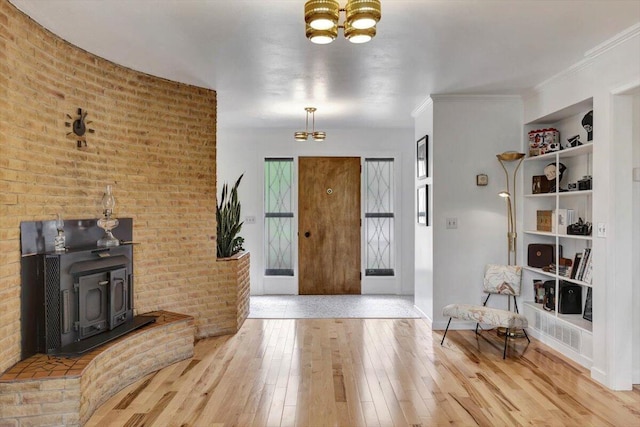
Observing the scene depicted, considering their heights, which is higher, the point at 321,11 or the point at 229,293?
the point at 321,11

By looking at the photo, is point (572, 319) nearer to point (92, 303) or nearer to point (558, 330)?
point (558, 330)

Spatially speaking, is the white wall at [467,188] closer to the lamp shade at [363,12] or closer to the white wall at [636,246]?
the white wall at [636,246]

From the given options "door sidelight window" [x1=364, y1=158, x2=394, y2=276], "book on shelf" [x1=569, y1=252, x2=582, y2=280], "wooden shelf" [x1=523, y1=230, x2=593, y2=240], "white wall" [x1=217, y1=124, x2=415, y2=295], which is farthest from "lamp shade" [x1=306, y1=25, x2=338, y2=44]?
"door sidelight window" [x1=364, y1=158, x2=394, y2=276]

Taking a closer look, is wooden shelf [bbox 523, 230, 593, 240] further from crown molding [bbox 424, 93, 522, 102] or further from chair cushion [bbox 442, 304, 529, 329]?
crown molding [bbox 424, 93, 522, 102]

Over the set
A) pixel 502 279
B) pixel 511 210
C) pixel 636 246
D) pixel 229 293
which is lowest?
pixel 229 293

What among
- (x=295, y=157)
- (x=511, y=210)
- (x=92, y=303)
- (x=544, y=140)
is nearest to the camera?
(x=92, y=303)

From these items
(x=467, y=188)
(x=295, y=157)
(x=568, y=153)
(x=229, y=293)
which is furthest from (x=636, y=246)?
(x=295, y=157)

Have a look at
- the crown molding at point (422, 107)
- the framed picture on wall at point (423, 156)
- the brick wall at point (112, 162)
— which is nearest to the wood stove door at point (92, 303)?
the brick wall at point (112, 162)

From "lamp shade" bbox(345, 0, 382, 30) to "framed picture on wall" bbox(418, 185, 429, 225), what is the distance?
341cm

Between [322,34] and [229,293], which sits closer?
[322,34]

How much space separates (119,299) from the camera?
371 centimetres

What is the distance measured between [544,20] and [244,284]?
13.2 ft

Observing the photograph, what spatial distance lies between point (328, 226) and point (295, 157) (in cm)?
119

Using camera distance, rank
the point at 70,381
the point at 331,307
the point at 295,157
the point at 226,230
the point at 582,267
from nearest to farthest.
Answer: the point at 70,381, the point at 582,267, the point at 226,230, the point at 331,307, the point at 295,157
